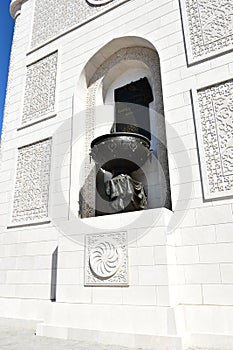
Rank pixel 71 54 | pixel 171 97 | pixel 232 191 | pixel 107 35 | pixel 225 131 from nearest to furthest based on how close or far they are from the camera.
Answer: pixel 232 191 < pixel 225 131 < pixel 171 97 < pixel 107 35 < pixel 71 54

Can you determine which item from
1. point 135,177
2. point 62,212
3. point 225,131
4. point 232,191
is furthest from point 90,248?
point 225,131

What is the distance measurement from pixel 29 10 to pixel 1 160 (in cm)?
265

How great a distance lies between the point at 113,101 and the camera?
3.44 metres

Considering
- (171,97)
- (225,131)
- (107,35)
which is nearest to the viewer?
(225,131)

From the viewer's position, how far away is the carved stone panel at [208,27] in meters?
2.54

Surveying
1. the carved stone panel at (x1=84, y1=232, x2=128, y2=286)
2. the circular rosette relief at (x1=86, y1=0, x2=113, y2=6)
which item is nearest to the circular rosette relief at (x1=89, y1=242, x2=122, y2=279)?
the carved stone panel at (x1=84, y1=232, x2=128, y2=286)

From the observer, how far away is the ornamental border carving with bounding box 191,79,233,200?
2.18m

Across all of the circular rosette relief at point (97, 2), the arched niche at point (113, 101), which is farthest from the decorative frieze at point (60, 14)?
the arched niche at point (113, 101)

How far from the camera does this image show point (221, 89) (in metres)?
2.41

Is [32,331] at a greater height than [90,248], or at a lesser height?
lesser

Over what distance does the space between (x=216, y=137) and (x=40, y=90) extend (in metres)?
2.49

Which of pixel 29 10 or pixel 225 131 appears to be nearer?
pixel 225 131

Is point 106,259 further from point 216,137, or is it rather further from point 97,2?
point 97,2

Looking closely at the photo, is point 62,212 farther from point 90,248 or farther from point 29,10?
point 29,10
